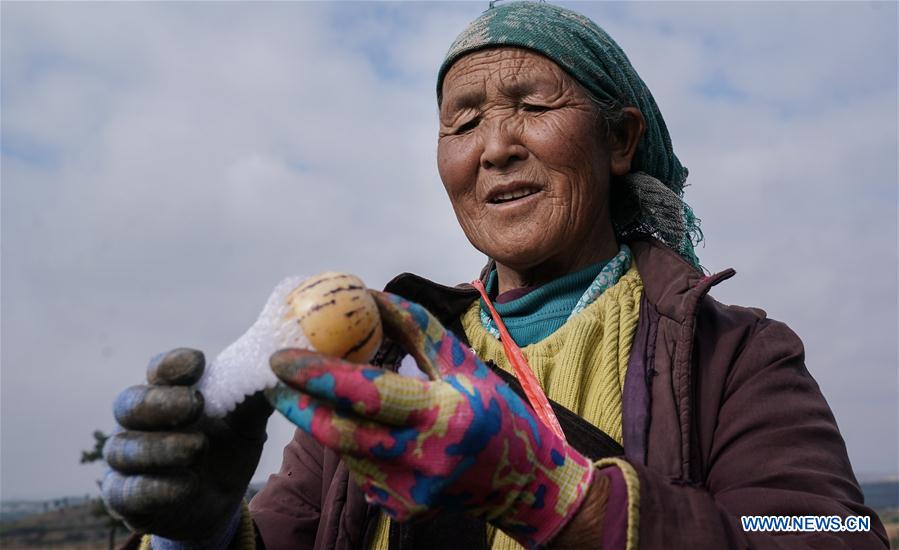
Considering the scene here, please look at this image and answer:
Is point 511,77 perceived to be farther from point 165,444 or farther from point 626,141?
point 165,444

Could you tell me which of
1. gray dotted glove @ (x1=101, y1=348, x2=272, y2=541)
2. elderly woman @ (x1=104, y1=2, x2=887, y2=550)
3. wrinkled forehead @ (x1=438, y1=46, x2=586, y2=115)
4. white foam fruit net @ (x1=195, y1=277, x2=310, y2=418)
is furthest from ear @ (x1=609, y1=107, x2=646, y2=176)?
gray dotted glove @ (x1=101, y1=348, x2=272, y2=541)

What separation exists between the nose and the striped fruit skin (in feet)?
3.74

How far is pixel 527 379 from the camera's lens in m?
2.68

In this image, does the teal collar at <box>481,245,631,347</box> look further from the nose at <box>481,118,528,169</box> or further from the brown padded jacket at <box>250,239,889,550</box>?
the nose at <box>481,118,528,169</box>

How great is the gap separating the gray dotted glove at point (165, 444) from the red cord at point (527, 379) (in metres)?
0.91

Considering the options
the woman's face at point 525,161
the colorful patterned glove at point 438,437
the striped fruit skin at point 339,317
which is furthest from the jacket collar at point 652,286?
the striped fruit skin at point 339,317

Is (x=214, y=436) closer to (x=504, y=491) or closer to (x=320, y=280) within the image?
(x=320, y=280)

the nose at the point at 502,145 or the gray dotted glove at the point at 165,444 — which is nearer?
the gray dotted glove at the point at 165,444

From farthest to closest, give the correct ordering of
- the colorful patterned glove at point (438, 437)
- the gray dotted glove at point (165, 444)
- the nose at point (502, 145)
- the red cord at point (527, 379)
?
the nose at point (502, 145)
the red cord at point (527, 379)
the gray dotted glove at point (165, 444)
the colorful patterned glove at point (438, 437)

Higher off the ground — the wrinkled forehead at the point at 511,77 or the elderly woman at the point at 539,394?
the wrinkled forehead at the point at 511,77

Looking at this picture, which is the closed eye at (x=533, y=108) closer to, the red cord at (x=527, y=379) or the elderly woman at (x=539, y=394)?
the elderly woman at (x=539, y=394)

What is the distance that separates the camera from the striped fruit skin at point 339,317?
190cm

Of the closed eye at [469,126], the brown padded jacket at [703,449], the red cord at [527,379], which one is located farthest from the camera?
the closed eye at [469,126]

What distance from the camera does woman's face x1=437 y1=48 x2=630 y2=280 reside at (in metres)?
2.97
